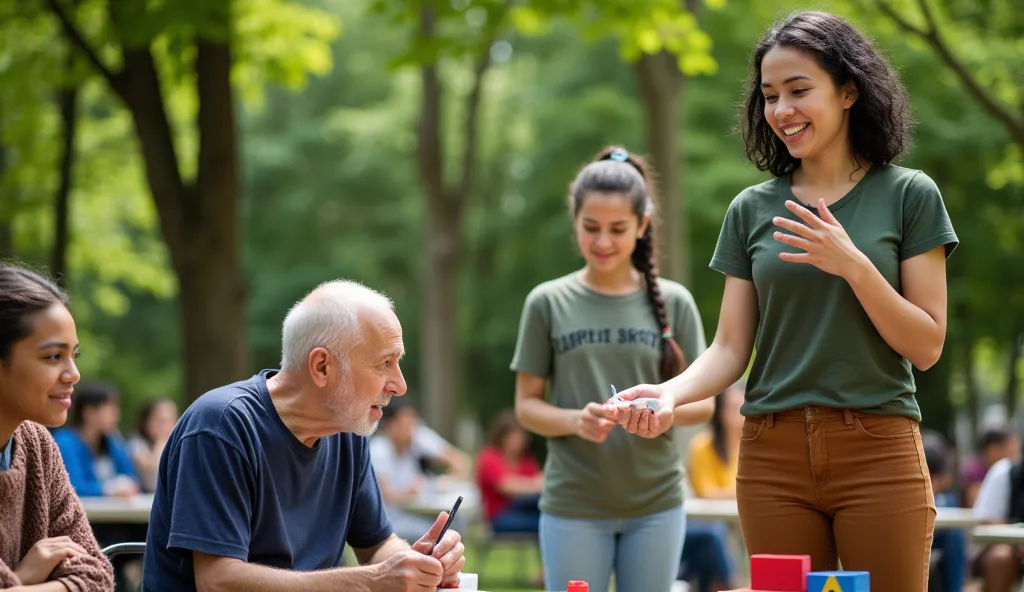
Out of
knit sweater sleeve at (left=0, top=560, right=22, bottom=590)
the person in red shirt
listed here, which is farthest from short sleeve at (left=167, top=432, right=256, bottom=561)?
the person in red shirt

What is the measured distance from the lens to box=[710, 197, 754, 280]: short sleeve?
332cm

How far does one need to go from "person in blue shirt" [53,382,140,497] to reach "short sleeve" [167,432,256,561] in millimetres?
5744

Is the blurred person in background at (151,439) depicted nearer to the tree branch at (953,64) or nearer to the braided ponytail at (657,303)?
the braided ponytail at (657,303)

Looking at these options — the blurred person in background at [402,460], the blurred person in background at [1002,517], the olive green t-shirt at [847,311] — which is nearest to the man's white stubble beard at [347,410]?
the olive green t-shirt at [847,311]

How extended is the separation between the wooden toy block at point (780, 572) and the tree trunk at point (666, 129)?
27.9 feet

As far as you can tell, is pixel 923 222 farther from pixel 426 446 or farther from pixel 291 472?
pixel 426 446

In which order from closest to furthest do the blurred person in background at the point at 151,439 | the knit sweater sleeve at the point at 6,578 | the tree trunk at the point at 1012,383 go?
the knit sweater sleeve at the point at 6,578, the blurred person in background at the point at 151,439, the tree trunk at the point at 1012,383

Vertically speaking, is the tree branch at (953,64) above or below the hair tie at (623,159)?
above

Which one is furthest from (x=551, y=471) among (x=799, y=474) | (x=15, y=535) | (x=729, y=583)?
(x=729, y=583)

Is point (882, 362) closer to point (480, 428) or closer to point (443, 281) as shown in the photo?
point (443, 281)

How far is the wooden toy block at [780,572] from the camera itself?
2688 mm

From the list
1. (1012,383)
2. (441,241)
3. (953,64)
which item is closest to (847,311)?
(953,64)

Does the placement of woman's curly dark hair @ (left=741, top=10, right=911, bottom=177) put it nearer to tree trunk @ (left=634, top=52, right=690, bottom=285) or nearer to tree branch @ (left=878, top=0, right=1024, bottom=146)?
tree branch @ (left=878, top=0, right=1024, bottom=146)

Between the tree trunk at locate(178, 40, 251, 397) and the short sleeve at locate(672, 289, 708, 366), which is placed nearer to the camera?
the short sleeve at locate(672, 289, 708, 366)
